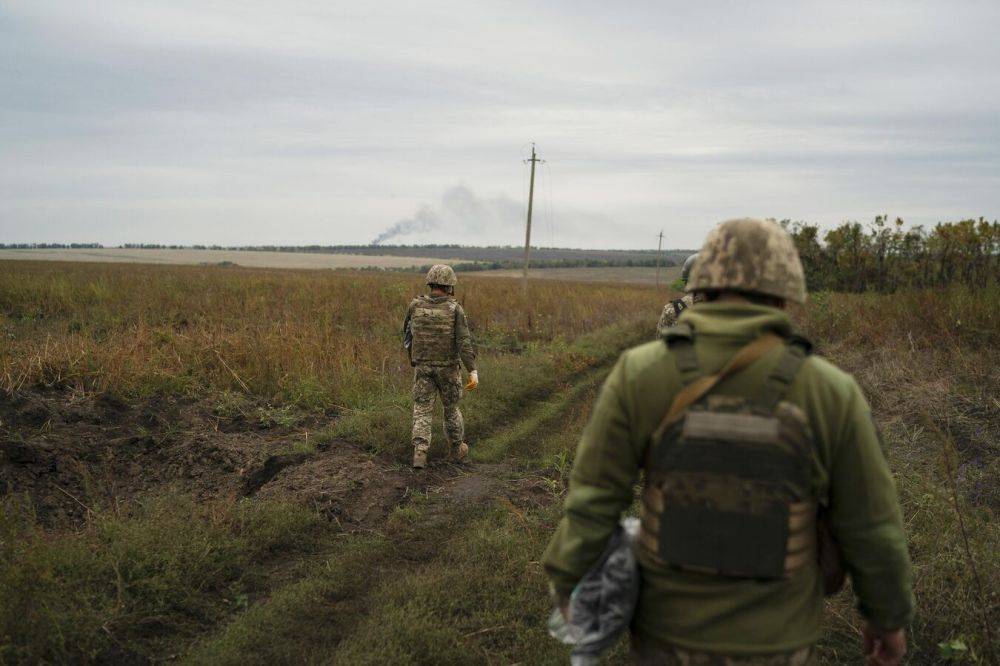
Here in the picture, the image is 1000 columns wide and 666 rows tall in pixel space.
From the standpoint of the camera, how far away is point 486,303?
65.4 feet

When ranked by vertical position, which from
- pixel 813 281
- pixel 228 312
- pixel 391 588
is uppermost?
pixel 813 281

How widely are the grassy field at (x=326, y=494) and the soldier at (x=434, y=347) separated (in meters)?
0.52

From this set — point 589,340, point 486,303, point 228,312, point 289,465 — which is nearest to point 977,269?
point 589,340

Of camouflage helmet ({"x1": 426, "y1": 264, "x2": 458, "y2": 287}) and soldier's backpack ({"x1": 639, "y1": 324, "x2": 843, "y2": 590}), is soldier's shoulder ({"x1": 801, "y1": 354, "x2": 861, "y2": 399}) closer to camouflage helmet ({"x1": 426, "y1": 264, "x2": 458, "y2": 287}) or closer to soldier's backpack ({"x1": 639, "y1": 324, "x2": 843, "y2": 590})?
soldier's backpack ({"x1": 639, "y1": 324, "x2": 843, "y2": 590})

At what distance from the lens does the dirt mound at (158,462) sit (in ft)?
19.2

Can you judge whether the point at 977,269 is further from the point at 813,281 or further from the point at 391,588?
the point at 391,588

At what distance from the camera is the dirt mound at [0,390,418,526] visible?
5.84 metres

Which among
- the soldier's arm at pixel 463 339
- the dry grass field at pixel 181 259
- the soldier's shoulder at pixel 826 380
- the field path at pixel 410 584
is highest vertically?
the dry grass field at pixel 181 259

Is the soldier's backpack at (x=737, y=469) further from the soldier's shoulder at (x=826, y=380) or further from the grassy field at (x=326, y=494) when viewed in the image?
the grassy field at (x=326, y=494)

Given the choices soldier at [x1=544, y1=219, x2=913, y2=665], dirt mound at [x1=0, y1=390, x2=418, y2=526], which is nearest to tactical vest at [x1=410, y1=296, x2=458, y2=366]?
dirt mound at [x1=0, y1=390, x2=418, y2=526]

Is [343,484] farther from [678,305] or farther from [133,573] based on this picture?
[678,305]

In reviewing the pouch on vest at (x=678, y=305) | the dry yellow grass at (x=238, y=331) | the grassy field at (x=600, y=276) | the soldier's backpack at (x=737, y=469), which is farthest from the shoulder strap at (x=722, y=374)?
the grassy field at (x=600, y=276)

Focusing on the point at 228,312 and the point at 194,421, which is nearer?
the point at 194,421

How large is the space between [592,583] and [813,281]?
25238 mm
